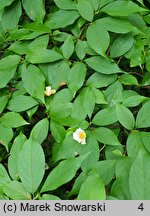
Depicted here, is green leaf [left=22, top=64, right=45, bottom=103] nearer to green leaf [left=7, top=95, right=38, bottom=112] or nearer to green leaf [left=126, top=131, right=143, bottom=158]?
green leaf [left=7, top=95, right=38, bottom=112]

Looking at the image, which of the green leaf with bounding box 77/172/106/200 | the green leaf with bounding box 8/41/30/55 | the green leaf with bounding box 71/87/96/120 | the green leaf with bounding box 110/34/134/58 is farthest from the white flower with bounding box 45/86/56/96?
the green leaf with bounding box 77/172/106/200

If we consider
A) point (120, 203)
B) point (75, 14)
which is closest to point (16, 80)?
point (75, 14)

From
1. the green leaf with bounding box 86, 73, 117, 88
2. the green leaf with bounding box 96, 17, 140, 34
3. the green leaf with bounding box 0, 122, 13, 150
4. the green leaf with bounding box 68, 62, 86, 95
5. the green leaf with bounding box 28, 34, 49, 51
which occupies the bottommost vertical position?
the green leaf with bounding box 0, 122, 13, 150

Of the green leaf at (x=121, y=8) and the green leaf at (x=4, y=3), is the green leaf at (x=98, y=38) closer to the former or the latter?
the green leaf at (x=121, y=8)

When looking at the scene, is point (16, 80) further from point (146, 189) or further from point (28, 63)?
point (146, 189)

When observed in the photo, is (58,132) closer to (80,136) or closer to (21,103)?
(80,136)

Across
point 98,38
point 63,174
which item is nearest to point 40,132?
point 63,174
